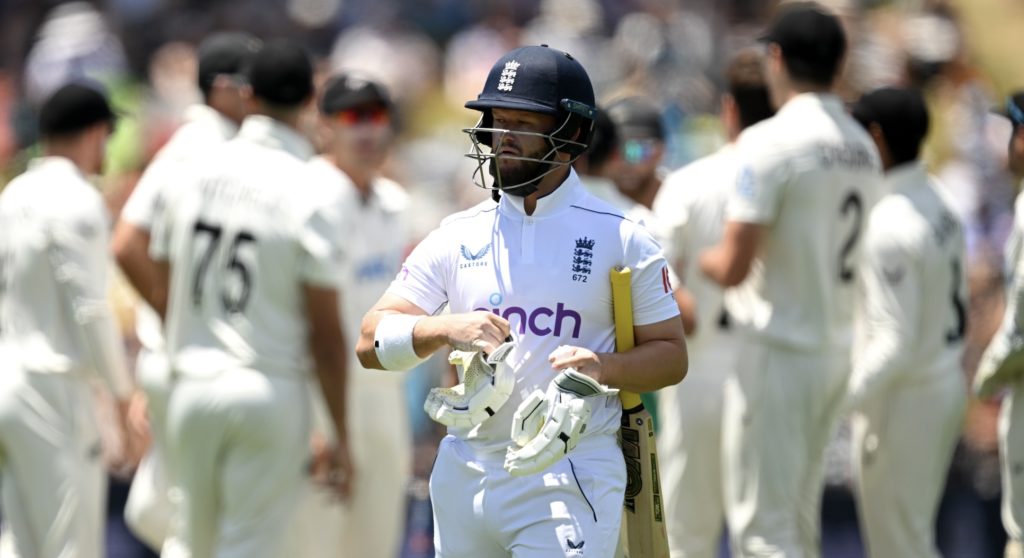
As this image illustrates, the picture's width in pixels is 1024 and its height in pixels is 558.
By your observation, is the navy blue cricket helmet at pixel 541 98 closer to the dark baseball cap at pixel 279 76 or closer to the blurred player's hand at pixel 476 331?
the blurred player's hand at pixel 476 331

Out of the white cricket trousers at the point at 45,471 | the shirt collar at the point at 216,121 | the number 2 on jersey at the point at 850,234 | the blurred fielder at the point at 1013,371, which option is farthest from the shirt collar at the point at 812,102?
the white cricket trousers at the point at 45,471

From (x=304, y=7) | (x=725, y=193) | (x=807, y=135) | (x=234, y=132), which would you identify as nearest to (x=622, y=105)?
(x=725, y=193)

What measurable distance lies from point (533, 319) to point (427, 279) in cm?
37

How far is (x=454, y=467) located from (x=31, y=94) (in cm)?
1017

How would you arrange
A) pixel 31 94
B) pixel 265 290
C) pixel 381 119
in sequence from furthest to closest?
pixel 31 94 < pixel 381 119 < pixel 265 290

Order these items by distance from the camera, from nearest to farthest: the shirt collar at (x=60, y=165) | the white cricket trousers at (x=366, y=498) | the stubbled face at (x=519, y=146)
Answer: the stubbled face at (x=519, y=146) → the shirt collar at (x=60, y=165) → the white cricket trousers at (x=366, y=498)

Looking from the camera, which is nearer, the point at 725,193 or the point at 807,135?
the point at 807,135

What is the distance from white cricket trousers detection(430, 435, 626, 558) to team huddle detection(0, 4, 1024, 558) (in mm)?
1635

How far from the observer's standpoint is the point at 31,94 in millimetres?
13688

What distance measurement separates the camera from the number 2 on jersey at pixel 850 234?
7.01 meters

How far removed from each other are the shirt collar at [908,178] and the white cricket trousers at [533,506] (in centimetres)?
348

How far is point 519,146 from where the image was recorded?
4539 mm

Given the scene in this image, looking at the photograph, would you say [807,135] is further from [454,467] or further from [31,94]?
[31,94]

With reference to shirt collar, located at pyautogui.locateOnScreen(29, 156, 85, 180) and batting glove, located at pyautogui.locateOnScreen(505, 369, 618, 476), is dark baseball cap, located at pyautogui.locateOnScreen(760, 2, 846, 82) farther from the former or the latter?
shirt collar, located at pyautogui.locateOnScreen(29, 156, 85, 180)
